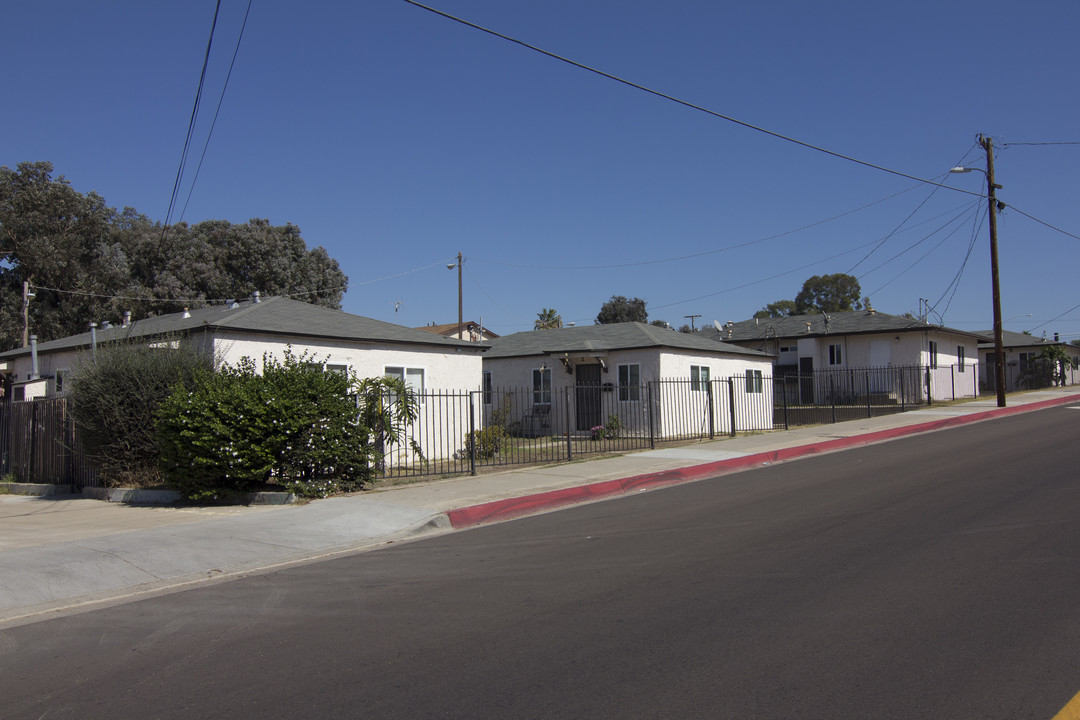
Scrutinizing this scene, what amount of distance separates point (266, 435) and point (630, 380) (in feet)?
51.4

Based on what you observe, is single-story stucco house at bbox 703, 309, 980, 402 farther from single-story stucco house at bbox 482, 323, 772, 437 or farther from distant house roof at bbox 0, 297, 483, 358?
distant house roof at bbox 0, 297, 483, 358

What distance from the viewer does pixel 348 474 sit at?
1300 centimetres

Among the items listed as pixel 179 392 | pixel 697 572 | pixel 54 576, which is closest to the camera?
pixel 697 572

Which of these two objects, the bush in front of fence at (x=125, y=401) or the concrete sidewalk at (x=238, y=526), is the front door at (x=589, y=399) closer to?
the concrete sidewalk at (x=238, y=526)

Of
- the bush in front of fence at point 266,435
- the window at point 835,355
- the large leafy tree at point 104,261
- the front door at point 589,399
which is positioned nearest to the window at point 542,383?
the front door at point 589,399

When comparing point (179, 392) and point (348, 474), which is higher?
point (179, 392)

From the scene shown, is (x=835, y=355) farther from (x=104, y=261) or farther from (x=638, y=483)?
(x=104, y=261)

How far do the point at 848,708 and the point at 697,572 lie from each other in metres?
2.95

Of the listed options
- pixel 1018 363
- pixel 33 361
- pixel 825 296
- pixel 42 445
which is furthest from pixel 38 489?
pixel 825 296

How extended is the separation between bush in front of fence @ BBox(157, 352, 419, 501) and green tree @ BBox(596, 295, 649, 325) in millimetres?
63607

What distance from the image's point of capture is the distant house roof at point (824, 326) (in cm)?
3609

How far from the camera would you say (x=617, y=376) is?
85.7 feet

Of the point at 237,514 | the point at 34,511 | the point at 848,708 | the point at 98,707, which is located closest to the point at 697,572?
the point at 848,708

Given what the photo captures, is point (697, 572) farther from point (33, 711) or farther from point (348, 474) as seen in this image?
point (348, 474)
